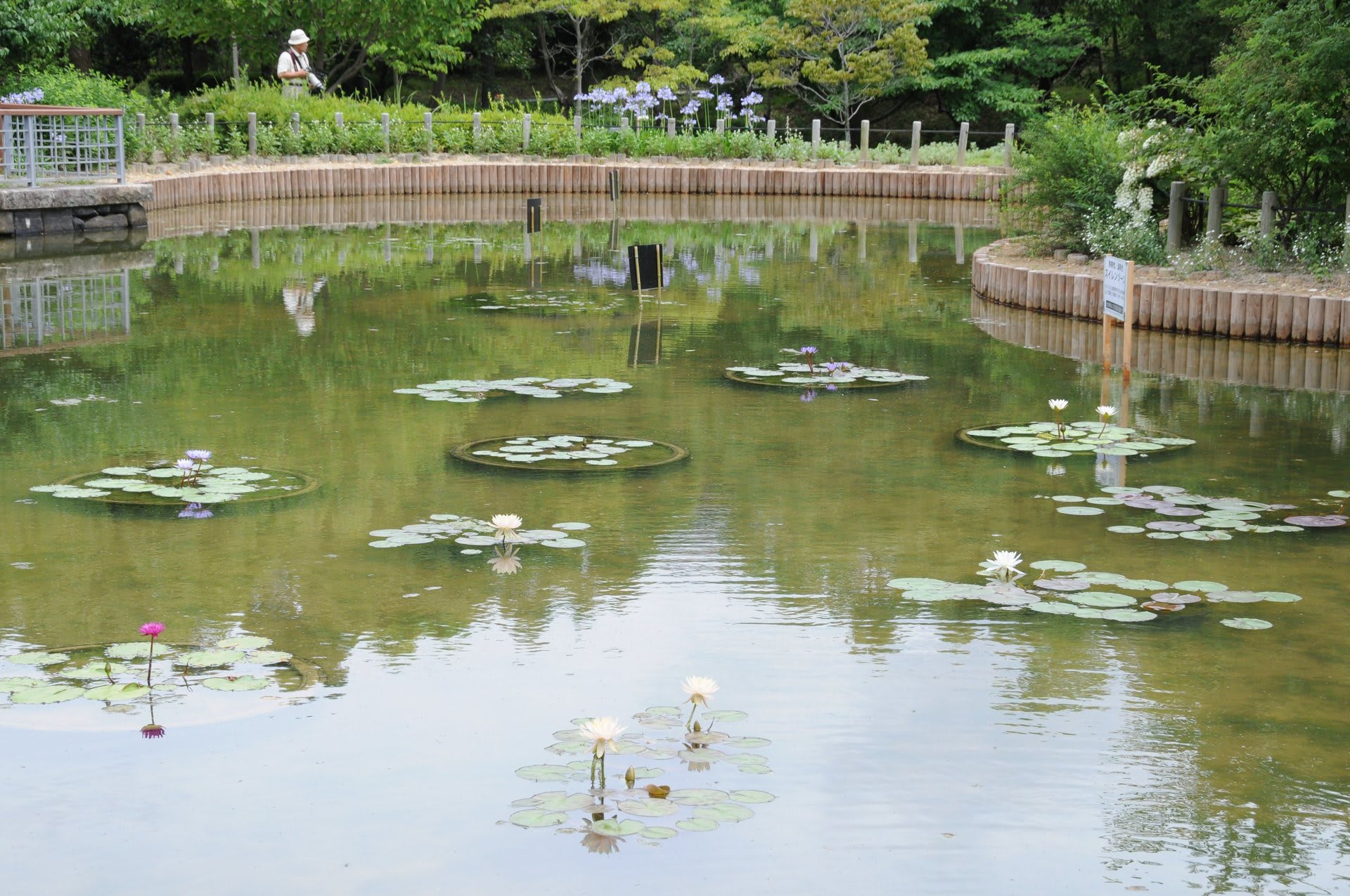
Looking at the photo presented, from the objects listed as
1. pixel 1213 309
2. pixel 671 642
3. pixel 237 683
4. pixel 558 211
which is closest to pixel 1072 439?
pixel 671 642

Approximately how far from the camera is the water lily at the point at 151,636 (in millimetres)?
4449

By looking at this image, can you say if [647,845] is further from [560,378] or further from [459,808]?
[560,378]

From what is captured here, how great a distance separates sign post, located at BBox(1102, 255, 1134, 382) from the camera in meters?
9.98

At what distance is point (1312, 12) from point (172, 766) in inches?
447

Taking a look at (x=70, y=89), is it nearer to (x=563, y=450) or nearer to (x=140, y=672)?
(x=563, y=450)

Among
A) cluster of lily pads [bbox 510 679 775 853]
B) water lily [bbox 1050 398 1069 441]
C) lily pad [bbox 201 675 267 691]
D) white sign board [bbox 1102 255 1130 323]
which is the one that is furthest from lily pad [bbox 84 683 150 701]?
white sign board [bbox 1102 255 1130 323]

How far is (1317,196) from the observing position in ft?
43.4

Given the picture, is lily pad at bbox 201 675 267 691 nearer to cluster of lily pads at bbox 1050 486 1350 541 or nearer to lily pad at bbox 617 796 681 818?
lily pad at bbox 617 796 681 818

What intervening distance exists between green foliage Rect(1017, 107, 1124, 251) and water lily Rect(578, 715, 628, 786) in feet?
35.1

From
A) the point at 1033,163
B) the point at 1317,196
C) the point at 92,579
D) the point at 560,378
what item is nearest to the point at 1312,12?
the point at 1317,196

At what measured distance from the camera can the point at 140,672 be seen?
4.88 meters

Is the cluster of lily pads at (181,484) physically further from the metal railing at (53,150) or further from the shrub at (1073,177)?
the metal railing at (53,150)

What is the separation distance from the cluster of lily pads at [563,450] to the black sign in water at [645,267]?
16.2ft

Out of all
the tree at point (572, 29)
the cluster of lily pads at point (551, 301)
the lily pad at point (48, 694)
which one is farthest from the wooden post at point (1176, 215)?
the tree at point (572, 29)
